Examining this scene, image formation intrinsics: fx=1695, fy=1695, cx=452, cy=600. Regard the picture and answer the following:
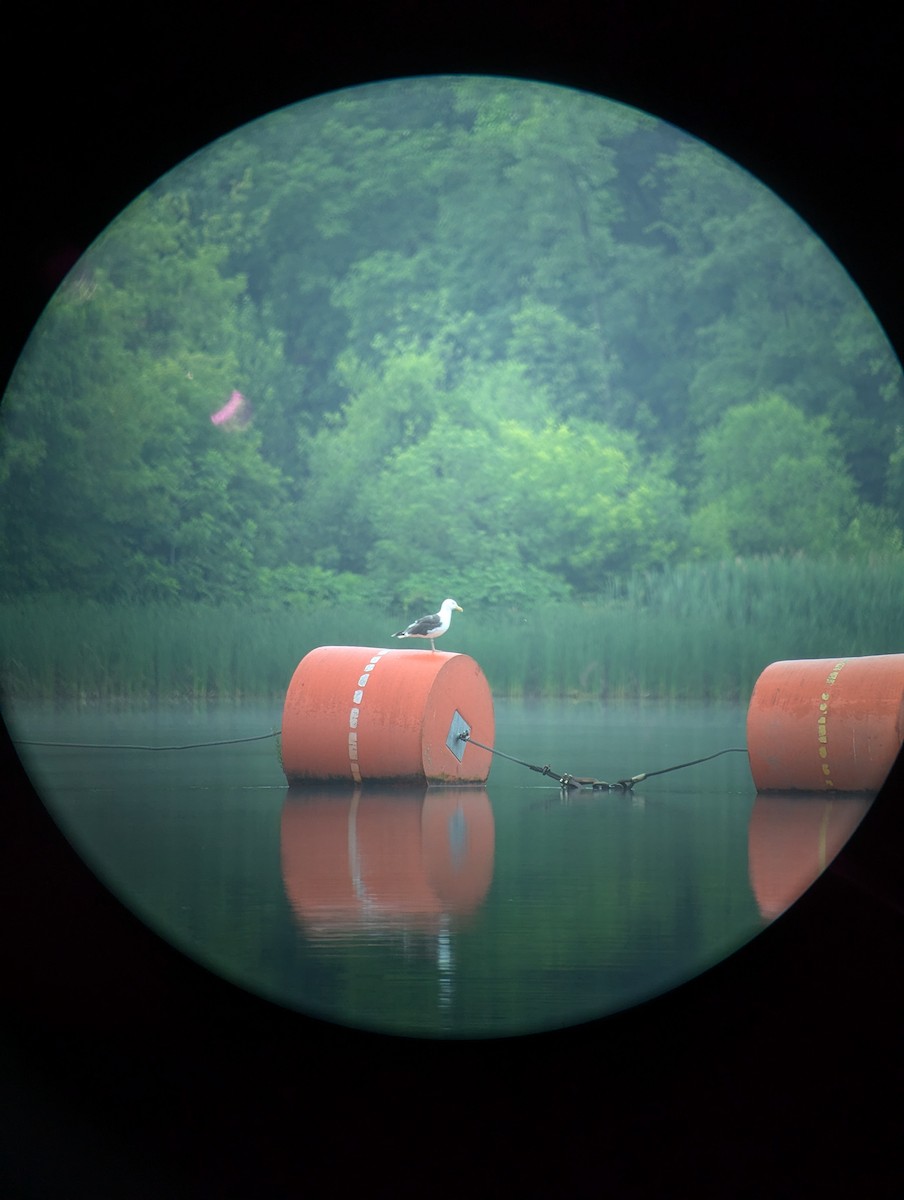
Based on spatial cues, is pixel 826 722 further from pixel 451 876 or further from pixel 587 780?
pixel 451 876

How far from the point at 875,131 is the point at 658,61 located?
0.37m

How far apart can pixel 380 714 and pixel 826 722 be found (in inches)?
85.4

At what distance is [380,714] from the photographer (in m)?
8.41

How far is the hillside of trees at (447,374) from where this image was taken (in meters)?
22.6

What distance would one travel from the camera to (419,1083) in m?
2.69

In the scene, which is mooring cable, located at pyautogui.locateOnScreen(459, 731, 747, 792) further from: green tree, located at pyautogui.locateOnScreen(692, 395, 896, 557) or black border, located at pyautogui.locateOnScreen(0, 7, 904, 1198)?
green tree, located at pyautogui.locateOnScreen(692, 395, 896, 557)

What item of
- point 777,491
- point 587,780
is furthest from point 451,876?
point 777,491

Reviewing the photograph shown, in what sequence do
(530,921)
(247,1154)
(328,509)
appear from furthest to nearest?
1. (328,509)
2. (530,921)
3. (247,1154)

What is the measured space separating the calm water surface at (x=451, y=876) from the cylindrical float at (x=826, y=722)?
161 mm

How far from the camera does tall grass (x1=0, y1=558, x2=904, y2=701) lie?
17.5 metres

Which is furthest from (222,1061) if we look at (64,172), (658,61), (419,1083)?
(658,61)

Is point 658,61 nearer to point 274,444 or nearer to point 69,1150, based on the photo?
point 69,1150

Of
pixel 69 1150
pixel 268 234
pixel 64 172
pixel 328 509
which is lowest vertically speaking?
pixel 69 1150

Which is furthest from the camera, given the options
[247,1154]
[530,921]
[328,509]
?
[328,509]
